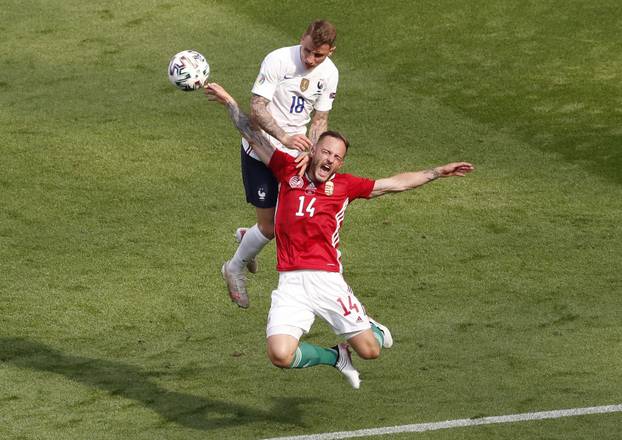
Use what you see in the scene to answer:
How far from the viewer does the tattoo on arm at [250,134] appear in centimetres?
1195

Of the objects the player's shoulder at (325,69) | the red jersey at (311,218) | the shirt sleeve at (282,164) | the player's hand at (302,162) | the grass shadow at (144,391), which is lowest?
the grass shadow at (144,391)

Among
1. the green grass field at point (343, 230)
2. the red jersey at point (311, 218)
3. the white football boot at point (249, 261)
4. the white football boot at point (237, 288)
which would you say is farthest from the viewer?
the white football boot at point (249, 261)

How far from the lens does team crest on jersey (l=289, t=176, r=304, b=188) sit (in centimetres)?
1130

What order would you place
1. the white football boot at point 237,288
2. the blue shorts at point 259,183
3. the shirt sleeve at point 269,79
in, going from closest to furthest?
the shirt sleeve at point 269,79, the blue shorts at point 259,183, the white football boot at point 237,288

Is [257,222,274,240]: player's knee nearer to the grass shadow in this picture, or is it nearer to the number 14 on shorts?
the grass shadow

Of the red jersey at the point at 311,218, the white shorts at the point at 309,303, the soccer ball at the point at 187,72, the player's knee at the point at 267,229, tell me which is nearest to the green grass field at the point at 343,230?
the white shorts at the point at 309,303

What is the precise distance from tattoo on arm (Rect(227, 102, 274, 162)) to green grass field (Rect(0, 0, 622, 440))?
2.07 m

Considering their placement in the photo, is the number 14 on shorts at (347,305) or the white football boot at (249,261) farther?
the white football boot at (249,261)

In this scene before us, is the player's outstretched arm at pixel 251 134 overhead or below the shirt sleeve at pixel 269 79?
below

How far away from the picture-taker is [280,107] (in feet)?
42.3

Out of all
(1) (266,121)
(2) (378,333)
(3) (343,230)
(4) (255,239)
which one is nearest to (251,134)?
(1) (266,121)

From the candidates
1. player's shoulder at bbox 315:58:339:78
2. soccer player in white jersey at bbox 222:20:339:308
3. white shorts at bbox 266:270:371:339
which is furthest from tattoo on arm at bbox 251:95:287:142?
white shorts at bbox 266:270:371:339

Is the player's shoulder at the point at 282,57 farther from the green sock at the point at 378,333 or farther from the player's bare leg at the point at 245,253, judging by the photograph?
the green sock at the point at 378,333

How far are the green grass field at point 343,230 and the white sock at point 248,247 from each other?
2.19 ft
